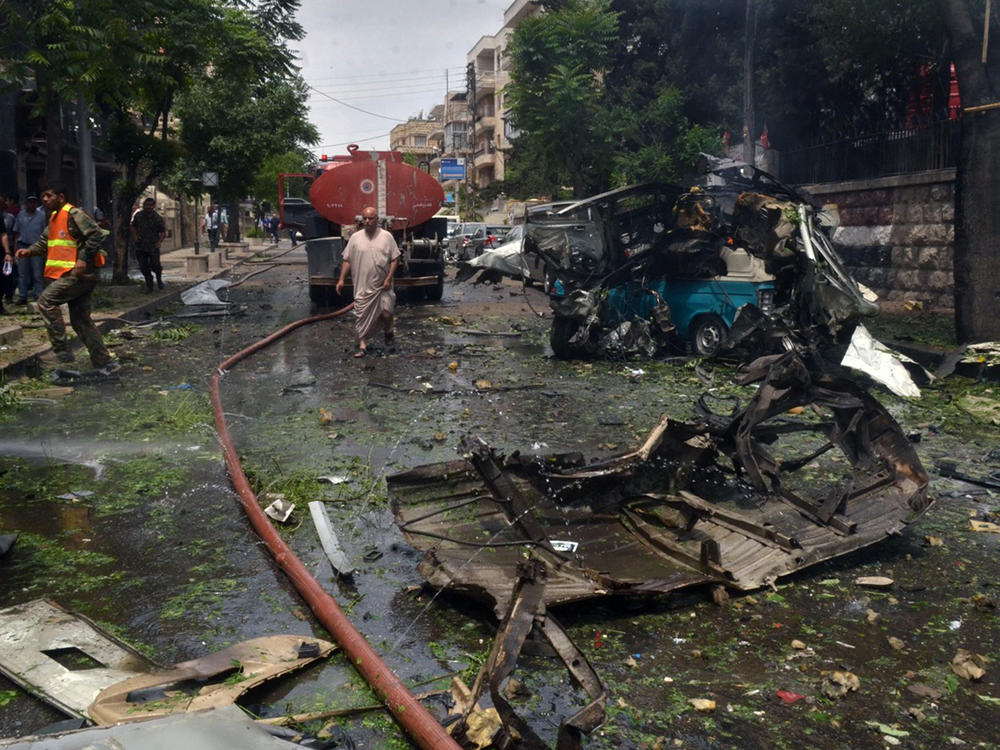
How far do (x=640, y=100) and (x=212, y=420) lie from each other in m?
23.7

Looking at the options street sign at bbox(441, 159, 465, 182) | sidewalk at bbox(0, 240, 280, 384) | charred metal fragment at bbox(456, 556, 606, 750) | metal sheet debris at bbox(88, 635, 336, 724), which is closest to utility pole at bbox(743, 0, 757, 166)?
sidewalk at bbox(0, 240, 280, 384)

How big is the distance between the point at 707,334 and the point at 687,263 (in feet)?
3.15

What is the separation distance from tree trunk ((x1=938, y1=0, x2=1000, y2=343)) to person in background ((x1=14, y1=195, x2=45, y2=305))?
13.7 m

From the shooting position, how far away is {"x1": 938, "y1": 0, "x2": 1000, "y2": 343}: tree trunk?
11281mm

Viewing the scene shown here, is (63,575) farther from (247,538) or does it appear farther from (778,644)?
(778,644)

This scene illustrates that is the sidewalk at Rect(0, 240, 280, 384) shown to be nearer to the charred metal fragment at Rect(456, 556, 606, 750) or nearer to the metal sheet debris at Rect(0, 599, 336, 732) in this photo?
the metal sheet debris at Rect(0, 599, 336, 732)

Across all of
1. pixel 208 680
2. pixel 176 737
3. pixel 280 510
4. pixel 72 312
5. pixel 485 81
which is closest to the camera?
pixel 176 737

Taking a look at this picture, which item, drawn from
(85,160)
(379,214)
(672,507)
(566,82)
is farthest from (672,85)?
(672,507)

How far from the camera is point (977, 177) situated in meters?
11.4

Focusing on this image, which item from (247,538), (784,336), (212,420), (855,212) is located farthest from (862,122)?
(247,538)

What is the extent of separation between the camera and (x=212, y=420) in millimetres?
8242

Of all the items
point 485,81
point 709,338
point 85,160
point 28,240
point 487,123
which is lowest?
point 709,338

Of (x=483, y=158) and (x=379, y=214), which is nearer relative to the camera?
(x=379, y=214)

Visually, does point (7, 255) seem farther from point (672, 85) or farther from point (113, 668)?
point (672, 85)
